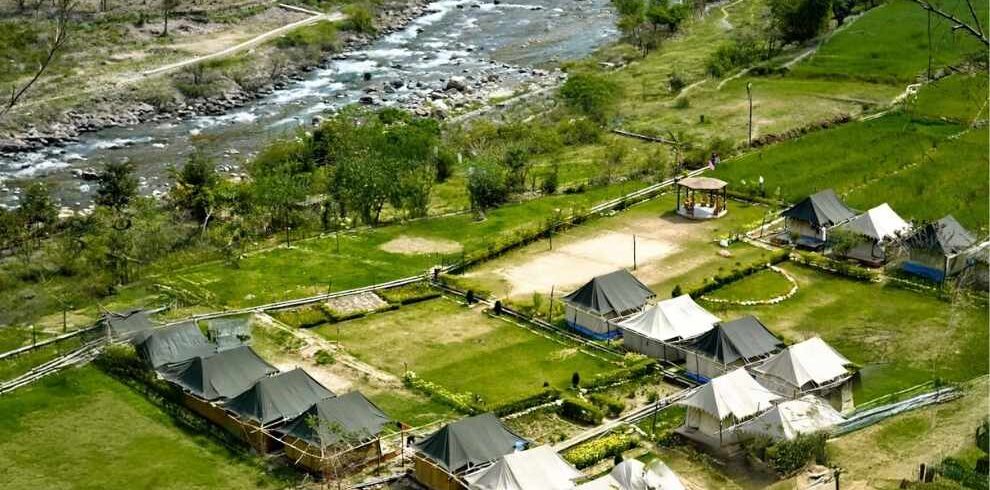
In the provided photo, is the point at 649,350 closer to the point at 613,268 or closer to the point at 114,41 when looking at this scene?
the point at 613,268

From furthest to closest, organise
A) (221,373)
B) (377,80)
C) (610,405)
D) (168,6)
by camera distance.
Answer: (168,6), (377,80), (221,373), (610,405)

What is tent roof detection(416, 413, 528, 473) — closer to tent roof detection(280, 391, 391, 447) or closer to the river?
tent roof detection(280, 391, 391, 447)

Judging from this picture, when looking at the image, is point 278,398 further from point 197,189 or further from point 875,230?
point 197,189

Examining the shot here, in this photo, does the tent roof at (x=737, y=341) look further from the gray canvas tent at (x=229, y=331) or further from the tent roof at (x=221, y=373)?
the gray canvas tent at (x=229, y=331)

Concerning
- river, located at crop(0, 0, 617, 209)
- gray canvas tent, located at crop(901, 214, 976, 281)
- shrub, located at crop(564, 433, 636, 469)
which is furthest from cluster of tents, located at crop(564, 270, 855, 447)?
river, located at crop(0, 0, 617, 209)

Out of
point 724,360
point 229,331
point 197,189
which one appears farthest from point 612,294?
point 197,189

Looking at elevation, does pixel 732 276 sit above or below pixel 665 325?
below
